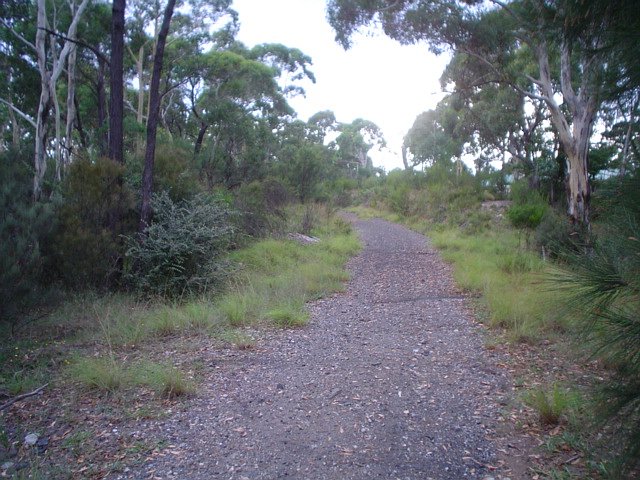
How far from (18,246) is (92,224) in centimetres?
206

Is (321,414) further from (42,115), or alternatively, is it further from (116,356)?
(42,115)

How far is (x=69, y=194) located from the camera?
8.20m

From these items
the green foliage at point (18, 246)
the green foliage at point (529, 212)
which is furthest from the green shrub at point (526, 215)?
the green foliage at point (18, 246)

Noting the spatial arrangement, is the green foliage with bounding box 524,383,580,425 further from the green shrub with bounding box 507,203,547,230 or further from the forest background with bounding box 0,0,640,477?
the green shrub with bounding box 507,203,547,230

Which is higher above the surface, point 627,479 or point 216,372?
point 627,479

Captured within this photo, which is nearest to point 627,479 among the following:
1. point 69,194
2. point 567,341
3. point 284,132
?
point 567,341

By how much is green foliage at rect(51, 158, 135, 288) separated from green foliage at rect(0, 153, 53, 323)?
465 millimetres

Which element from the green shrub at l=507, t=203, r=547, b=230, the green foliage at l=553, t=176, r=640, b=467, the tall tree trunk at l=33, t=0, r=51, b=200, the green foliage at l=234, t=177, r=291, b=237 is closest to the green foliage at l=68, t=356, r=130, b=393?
the green foliage at l=553, t=176, r=640, b=467

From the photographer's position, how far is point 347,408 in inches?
164

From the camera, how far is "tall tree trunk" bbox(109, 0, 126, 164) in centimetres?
913

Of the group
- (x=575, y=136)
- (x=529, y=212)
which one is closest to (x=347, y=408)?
(x=575, y=136)

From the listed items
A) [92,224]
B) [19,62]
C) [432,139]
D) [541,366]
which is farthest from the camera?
[432,139]

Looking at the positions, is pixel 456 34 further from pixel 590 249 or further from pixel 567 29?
pixel 590 249

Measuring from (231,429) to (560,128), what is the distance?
33.7ft
